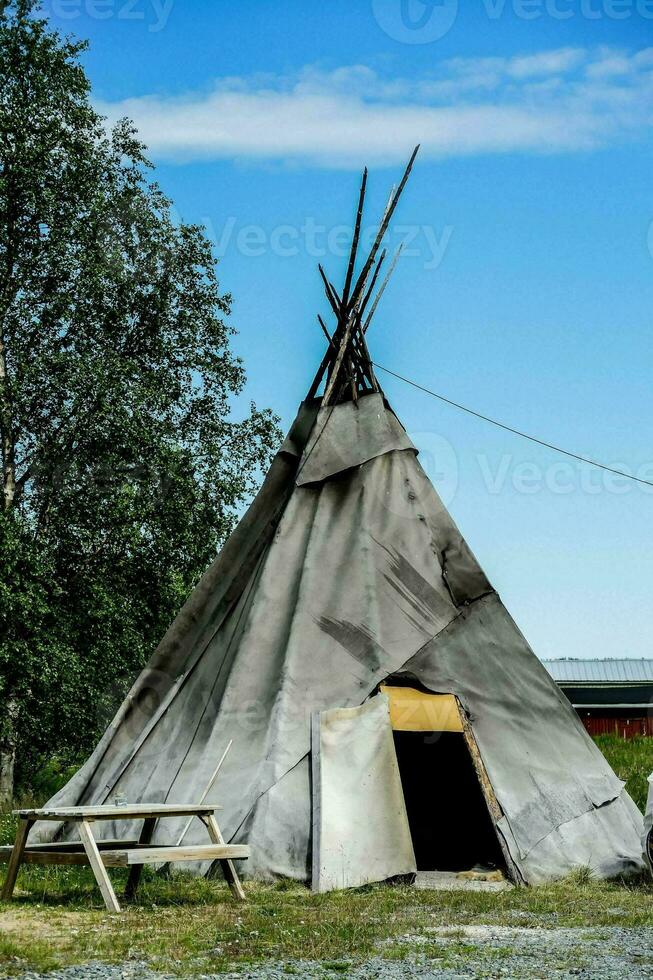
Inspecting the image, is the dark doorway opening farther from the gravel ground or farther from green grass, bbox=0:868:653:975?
the gravel ground

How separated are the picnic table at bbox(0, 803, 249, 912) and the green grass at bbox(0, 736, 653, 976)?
145mm

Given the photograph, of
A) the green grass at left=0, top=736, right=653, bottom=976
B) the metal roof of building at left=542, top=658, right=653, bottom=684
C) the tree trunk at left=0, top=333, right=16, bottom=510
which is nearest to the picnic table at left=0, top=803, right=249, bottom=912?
the green grass at left=0, top=736, right=653, bottom=976

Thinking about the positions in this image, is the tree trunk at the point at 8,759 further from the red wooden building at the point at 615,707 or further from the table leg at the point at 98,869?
the table leg at the point at 98,869

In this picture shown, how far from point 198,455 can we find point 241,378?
1.84 metres

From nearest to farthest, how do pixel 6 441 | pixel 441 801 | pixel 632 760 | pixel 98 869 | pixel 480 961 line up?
pixel 480 961 → pixel 98 869 → pixel 441 801 → pixel 632 760 → pixel 6 441

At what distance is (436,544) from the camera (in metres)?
10.8

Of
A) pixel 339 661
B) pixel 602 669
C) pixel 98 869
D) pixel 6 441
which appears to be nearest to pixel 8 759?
pixel 6 441

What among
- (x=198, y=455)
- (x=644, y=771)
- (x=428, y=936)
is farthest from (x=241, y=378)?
(x=428, y=936)

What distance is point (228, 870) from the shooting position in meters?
8.05

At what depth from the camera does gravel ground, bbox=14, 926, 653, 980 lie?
557cm

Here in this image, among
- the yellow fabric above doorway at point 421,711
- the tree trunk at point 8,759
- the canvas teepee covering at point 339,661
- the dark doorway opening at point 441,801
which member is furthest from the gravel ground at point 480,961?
the tree trunk at point 8,759

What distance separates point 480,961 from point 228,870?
2.53 meters

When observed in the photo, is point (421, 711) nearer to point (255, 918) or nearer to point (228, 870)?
point (228, 870)

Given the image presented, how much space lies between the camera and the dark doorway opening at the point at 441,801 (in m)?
12.2
